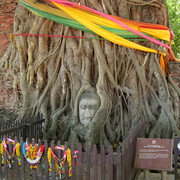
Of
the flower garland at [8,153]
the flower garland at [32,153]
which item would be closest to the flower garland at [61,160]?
the flower garland at [32,153]

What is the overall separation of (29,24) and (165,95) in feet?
12.0

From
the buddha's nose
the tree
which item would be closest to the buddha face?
the buddha's nose

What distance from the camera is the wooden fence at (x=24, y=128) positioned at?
3789 mm

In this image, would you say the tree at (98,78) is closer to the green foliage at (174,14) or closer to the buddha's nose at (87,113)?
the buddha's nose at (87,113)

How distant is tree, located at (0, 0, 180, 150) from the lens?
15.6ft

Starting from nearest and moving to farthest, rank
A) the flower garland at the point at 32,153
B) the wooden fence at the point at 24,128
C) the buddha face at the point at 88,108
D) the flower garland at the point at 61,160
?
the flower garland at the point at 61,160, the flower garland at the point at 32,153, the wooden fence at the point at 24,128, the buddha face at the point at 88,108

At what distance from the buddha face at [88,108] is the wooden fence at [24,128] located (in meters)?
0.91

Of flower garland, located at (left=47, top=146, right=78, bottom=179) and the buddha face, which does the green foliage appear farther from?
flower garland, located at (left=47, top=146, right=78, bottom=179)

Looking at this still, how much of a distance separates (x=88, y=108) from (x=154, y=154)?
5.44 ft

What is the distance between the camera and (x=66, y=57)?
5.00 meters

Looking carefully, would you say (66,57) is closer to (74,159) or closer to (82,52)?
(82,52)

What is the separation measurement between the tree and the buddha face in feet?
0.59

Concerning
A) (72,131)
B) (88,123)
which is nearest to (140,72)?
(88,123)

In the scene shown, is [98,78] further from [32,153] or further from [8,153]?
[8,153]
